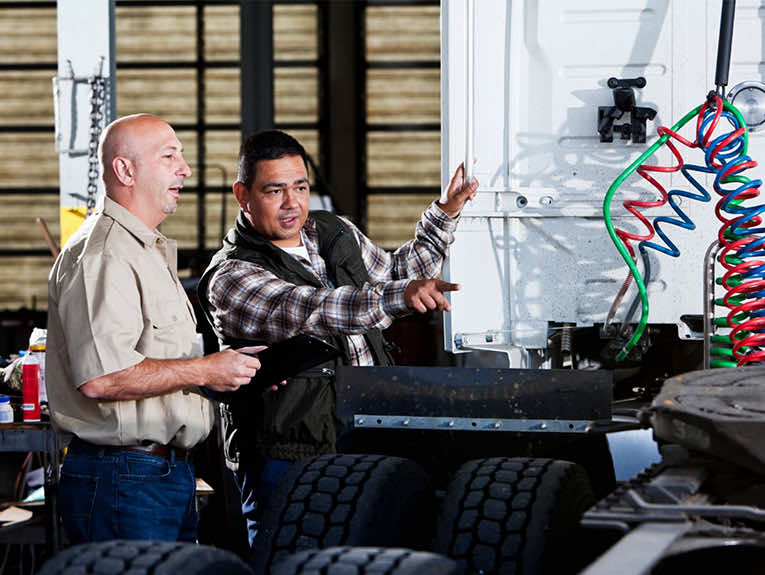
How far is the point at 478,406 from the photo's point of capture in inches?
123

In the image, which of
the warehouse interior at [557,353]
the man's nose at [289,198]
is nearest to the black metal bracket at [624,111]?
the warehouse interior at [557,353]

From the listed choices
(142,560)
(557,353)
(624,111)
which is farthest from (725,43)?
(142,560)

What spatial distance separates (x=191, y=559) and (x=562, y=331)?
2209 millimetres

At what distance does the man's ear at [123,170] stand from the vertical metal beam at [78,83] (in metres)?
3.88

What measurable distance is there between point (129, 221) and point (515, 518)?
1302 mm

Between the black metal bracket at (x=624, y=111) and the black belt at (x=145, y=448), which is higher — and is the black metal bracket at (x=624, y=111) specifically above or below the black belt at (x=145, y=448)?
above

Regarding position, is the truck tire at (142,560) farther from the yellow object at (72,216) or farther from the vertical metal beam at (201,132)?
the vertical metal beam at (201,132)

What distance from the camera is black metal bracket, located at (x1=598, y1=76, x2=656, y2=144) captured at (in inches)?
161

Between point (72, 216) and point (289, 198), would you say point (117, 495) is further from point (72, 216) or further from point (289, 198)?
point (72, 216)

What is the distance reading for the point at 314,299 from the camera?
345 cm

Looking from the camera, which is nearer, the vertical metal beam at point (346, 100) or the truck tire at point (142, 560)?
the truck tire at point (142, 560)

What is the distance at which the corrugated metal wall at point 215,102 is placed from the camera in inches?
610

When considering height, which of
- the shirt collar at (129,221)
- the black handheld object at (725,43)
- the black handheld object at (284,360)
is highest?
the black handheld object at (725,43)

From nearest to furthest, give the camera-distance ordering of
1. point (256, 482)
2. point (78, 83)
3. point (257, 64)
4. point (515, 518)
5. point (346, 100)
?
point (515, 518) < point (256, 482) < point (78, 83) < point (257, 64) < point (346, 100)
